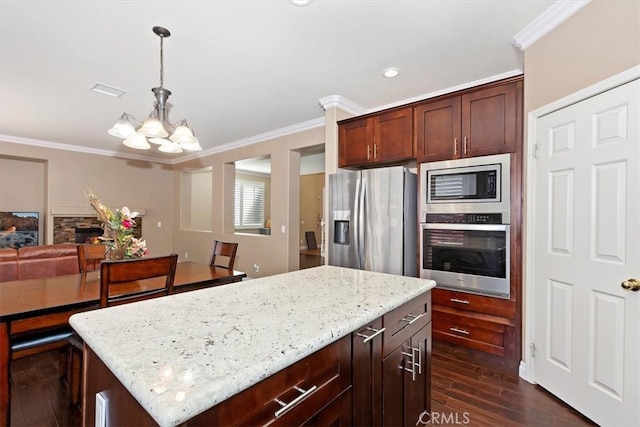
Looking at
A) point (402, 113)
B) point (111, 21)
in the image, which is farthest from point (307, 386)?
point (402, 113)

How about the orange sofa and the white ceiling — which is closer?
the white ceiling

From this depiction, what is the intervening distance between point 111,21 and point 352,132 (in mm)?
2348

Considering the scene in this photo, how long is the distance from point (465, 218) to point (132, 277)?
2.57 m

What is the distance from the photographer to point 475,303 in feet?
8.59

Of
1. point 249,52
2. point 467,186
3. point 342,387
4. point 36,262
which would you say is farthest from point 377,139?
point 36,262

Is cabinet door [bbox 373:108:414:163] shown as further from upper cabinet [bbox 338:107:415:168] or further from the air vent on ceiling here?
the air vent on ceiling

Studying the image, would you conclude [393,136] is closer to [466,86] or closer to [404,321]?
[466,86]

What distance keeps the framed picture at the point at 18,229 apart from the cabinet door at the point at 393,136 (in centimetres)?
628

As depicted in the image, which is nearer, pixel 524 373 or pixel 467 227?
pixel 524 373

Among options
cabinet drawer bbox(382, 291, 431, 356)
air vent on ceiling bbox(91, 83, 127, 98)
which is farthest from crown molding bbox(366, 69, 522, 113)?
air vent on ceiling bbox(91, 83, 127, 98)

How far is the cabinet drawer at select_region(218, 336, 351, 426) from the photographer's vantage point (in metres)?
0.72

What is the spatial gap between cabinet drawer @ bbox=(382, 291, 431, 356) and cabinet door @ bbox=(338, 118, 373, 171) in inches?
81.2

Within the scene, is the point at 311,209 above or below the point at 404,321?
above

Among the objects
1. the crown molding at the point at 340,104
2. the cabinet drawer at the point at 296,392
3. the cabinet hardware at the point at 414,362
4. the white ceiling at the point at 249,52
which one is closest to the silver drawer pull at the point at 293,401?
the cabinet drawer at the point at 296,392
